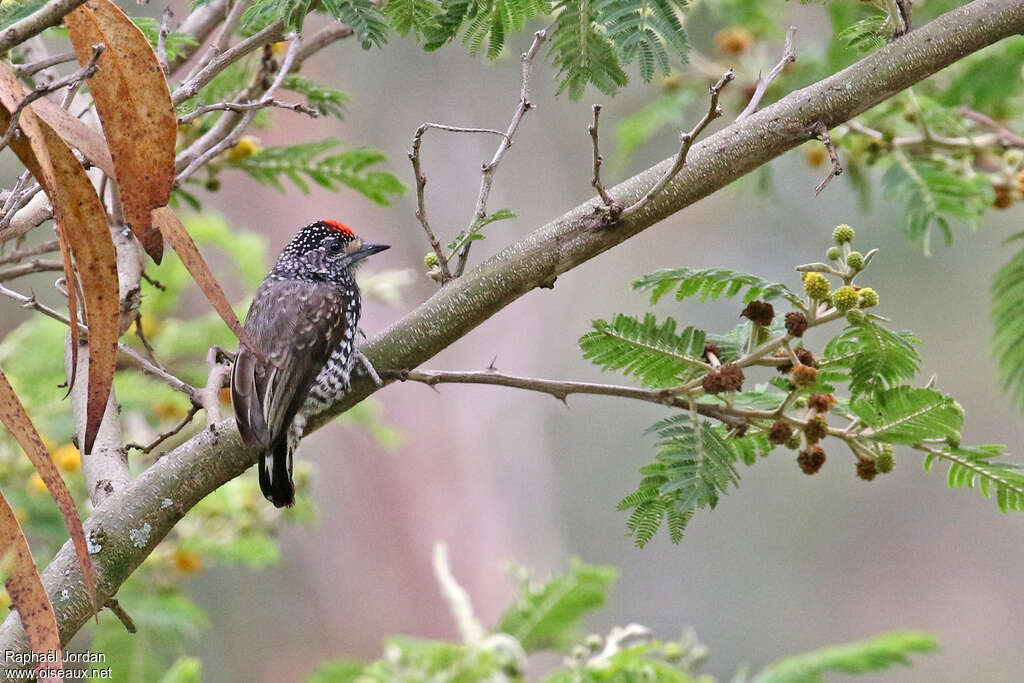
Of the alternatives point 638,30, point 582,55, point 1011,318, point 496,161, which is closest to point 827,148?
point 638,30

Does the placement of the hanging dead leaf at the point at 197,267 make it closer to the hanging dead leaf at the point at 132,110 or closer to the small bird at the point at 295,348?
the hanging dead leaf at the point at 132,110

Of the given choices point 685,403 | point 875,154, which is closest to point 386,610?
point 875,154

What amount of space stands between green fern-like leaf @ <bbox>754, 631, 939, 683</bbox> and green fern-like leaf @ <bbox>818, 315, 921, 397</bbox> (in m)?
1.11

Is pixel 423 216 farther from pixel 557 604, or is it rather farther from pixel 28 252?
pixel 557 604

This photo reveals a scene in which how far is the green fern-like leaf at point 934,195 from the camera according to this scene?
3307 millimetres

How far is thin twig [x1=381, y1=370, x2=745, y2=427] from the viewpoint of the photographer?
7.27ft

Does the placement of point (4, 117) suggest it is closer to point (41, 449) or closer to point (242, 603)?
point (41, 449)

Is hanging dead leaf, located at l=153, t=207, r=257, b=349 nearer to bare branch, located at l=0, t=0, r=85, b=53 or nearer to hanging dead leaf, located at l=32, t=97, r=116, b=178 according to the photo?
hanging dead leaf, located at l=32, t=97, r=116, b=178

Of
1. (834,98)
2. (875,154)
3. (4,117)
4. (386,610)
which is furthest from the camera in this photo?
(386,610)

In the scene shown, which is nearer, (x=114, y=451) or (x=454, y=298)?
(x=454, y=298)

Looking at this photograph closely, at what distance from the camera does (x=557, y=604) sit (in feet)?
10.8

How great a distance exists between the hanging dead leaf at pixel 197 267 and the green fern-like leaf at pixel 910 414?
126 cm

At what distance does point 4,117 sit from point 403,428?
8.56 m

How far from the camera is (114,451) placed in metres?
2.35
